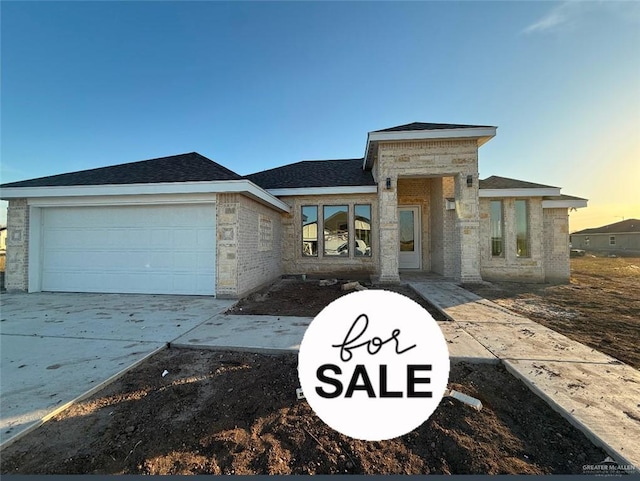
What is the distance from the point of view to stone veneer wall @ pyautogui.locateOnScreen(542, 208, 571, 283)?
913cm

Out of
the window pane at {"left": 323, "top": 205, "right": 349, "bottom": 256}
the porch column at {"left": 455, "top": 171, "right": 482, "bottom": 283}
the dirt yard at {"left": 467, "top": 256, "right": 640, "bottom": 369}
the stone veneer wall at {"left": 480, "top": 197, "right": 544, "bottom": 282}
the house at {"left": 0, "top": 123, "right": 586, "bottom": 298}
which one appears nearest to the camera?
the dirt yard at {"left": 467, "top": 256, "right": 640, "bottom": 369}

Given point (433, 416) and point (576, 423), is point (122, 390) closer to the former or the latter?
point (433, 416)

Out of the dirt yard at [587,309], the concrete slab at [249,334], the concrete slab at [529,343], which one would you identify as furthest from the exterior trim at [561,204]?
the concrete slab at [249,334]

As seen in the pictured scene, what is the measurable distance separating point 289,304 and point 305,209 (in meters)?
4.90

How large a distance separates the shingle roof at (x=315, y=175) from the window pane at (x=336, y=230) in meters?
0.99

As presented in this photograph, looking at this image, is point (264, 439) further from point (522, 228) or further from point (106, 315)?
point (522, 228)

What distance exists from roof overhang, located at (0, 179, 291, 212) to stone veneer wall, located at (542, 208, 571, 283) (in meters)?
10.2

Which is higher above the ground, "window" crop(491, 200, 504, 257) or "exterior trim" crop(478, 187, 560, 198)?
"exterior trim" crop(478, 187, 560, 198)

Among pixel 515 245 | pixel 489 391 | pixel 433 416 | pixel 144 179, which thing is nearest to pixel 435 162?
pixel 515 245

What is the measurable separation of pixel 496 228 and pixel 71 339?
456 inches

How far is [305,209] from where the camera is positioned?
1009 centimetres

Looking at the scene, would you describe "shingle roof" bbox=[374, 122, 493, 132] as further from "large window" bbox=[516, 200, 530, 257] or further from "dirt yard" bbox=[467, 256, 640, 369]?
"dirt yard" bbox=[467, 256, 640, 369]

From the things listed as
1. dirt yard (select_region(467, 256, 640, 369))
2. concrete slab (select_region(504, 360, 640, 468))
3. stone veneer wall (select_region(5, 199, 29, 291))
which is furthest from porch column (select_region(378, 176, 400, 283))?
stone veneer wall (select_region(5, 199, 29, 291))

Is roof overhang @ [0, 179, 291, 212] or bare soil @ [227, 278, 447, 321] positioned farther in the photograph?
roof overhang @ [0, 179, 291, 212]
